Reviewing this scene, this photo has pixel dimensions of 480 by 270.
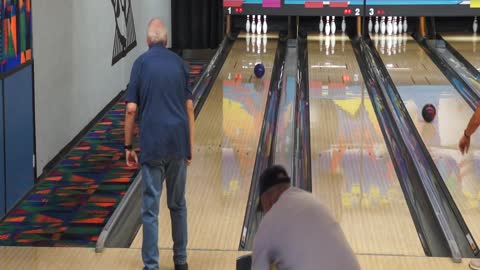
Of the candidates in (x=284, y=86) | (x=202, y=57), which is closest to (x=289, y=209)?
(x=284, y=86)

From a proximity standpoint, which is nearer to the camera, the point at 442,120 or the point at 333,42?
the point at 442,120

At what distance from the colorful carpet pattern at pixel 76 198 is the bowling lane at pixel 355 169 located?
1.39m

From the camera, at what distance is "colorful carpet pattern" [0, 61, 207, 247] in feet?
18.3

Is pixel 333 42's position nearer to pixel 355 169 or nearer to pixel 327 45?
pixel 327 45

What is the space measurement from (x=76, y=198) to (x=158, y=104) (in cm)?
207

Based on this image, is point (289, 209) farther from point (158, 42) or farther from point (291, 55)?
point (291, 55)

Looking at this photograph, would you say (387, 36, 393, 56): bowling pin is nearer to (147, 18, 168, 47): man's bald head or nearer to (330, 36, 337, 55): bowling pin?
(330, 36, 337, 55): bowling pin

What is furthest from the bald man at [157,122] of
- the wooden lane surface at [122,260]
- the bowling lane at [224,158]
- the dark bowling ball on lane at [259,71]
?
the dark bowling ball on lane at [259,71]

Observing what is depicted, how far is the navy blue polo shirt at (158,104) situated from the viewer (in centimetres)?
451

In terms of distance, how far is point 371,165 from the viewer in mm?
6516

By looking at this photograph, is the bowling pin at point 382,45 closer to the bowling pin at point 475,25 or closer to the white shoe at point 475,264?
the bowling pin at point 475,25

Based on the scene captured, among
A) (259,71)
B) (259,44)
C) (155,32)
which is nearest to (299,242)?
(155,32)

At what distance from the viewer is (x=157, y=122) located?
451cm

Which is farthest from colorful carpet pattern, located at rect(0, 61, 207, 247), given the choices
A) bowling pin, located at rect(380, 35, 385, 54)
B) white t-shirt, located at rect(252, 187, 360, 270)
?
bowling pin, located at rect(380, 35, 385, 54)
